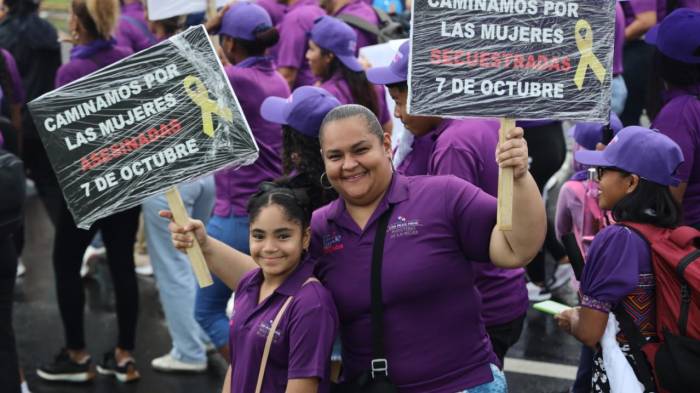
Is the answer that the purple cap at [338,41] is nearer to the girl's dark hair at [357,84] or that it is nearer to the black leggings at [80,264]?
the girl's dark hair at [357,84]

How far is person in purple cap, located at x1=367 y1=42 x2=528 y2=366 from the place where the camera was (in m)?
4.01

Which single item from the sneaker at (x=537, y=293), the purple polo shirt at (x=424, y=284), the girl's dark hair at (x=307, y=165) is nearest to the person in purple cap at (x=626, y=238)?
the purple polo shirt at (x=424, y=284)

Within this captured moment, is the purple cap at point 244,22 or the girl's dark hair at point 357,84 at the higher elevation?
the purple cap at point 244,22

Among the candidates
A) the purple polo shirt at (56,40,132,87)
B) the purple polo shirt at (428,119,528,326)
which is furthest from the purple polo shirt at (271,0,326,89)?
the purple polo shirt at (428,119,528,326)

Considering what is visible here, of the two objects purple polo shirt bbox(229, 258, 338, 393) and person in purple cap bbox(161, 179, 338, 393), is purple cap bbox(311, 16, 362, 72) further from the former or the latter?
purple polo shirt bbox(229, 258, 338, 393)

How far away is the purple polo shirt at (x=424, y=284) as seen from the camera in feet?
10.7

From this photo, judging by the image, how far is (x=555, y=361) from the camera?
6.19m

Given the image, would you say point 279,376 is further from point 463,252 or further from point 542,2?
point 542,2

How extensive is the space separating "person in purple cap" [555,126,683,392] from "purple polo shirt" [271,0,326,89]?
341cm

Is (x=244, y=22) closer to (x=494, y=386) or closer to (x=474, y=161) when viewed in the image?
(x=474, y=161)

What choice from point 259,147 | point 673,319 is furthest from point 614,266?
point 259,147

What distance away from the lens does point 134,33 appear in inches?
305

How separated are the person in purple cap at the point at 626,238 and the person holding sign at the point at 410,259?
69 cm

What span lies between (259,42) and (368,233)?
2516mm
